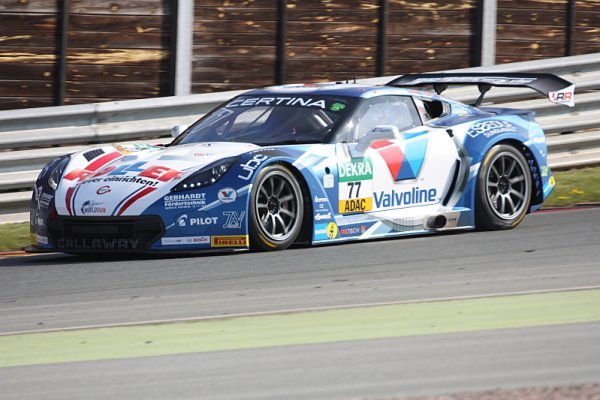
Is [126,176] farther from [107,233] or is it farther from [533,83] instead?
[533,83]

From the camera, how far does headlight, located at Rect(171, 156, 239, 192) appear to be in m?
8.30

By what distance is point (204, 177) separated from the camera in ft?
27.3

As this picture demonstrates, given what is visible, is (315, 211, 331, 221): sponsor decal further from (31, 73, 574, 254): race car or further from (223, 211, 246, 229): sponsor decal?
(223, 211, 246, 229): sponsor decal

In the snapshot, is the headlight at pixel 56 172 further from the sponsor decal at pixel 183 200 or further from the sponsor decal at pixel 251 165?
the sponsor decal at pixel 251 165

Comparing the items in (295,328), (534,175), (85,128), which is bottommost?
(295,328)

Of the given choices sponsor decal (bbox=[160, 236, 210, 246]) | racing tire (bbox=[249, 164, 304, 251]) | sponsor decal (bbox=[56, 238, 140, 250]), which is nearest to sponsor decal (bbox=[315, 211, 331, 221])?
racing tire (bbox=[249, 164, 304, 251])

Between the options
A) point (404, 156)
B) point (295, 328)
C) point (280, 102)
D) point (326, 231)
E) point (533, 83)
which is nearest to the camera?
point (295, 328)

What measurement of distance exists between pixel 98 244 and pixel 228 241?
0.89 meters

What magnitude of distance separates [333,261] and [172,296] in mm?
1501

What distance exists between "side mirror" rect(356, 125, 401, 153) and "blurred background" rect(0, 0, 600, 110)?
3.96 m

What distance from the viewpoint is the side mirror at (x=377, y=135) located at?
30.1ft

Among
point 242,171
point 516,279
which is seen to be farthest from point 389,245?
point 516,279

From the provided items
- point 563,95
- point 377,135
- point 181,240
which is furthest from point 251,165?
point 563,95

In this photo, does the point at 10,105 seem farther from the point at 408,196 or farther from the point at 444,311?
the point at 444,311
